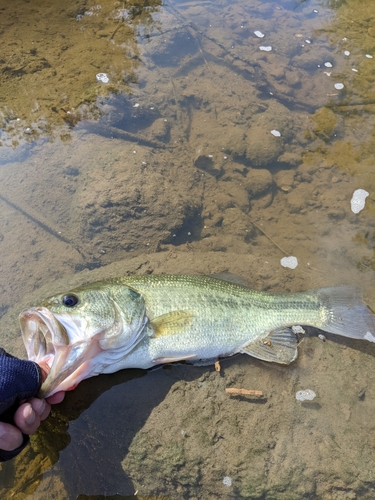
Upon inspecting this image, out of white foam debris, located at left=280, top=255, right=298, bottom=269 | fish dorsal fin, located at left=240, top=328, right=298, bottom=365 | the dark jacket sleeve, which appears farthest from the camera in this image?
white foam debris, located at left=280, top=255, right=298, bottom=269

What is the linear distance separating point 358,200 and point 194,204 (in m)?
2.48

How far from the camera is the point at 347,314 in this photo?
3.53m

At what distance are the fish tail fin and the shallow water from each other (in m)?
0.21

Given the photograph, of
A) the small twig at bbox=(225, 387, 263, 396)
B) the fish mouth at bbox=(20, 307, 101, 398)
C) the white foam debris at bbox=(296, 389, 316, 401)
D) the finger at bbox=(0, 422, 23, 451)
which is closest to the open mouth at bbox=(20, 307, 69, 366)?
the fish mouth at bbox=(20, 307, 101, 398)

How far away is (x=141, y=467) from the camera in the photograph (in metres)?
3.00

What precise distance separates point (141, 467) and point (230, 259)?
2463 mm

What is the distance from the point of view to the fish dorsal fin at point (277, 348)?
3391mm

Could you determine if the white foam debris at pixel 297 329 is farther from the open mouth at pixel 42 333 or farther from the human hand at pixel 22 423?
the human hand at pixel 22 423

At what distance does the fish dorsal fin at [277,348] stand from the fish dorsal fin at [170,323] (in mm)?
645

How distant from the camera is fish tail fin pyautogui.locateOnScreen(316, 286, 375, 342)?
3.49 metres

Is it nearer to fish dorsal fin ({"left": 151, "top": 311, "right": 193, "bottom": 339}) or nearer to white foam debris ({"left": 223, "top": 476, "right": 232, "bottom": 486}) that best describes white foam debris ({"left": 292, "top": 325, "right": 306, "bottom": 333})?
fish dorsal fin ({"left": 151, "top": 311, "right": 193, "bottom": 339})

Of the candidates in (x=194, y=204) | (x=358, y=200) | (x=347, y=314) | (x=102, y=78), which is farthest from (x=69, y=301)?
(x=102, y=78)

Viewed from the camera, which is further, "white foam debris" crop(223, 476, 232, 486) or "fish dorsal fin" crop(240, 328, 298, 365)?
"fish dorsal fin" crop(240, 328, 298, 365)

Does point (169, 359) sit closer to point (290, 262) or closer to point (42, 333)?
point (42, 333)
